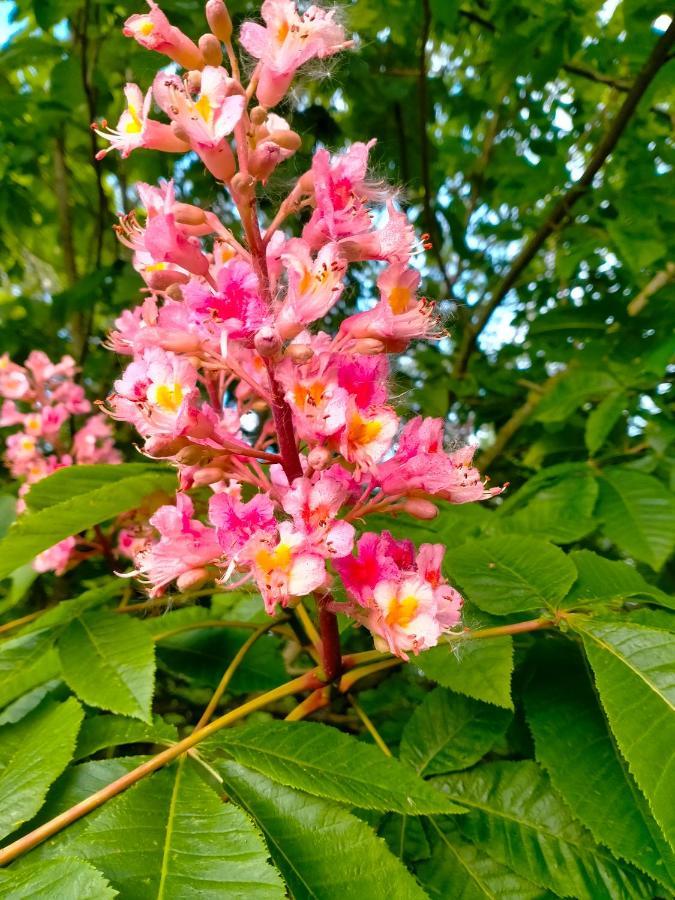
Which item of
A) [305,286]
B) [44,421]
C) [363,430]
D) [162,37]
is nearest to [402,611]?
[363,430]

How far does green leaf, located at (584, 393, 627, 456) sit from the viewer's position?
79.5 inches

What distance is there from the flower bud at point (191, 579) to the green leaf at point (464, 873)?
1.93 feet

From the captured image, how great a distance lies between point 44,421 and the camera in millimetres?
2562

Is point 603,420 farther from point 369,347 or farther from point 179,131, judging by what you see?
point 179,131

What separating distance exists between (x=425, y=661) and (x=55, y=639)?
761 mm

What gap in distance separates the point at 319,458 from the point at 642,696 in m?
0.60

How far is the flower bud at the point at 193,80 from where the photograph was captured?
1073 mm

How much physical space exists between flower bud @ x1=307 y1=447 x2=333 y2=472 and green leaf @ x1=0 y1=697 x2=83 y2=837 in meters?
0.59

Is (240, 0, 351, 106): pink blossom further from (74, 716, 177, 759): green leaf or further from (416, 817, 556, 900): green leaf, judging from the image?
(416, 817, 556, 900): green leaf

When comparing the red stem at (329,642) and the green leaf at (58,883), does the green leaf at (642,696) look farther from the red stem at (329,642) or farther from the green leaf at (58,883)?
the green leaf at (58,883)

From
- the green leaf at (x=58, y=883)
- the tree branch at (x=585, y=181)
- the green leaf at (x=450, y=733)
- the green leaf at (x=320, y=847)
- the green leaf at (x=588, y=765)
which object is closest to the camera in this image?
the green leaf at (x=58, y=883)

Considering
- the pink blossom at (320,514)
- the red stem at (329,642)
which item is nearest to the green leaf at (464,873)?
the red stem at (329,642)

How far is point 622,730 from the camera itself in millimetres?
989

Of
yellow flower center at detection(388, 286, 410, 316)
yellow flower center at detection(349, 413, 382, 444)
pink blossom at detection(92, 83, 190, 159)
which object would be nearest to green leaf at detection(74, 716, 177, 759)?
yellow flower center at detection(349, 413, 382, 444)
